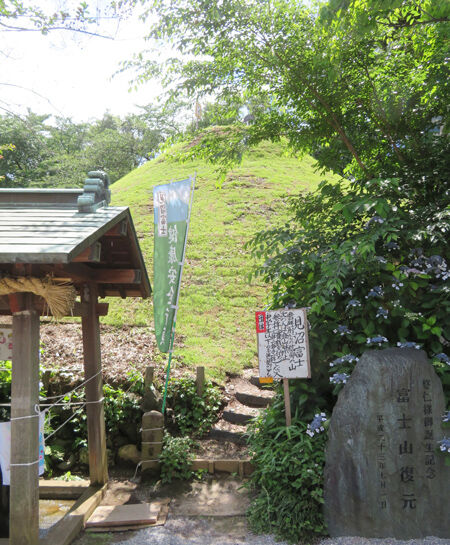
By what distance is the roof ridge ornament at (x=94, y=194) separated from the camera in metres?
3.85

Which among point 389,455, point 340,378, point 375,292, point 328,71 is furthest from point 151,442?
point 328,71

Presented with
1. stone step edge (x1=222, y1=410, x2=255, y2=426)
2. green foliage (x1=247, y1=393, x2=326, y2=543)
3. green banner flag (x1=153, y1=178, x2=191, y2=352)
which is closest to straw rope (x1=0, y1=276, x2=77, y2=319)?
green banner flag (x1=153, y1=178, x2=191, y2=352)

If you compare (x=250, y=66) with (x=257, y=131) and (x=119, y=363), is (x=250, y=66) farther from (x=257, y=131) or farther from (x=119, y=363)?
(x=119, y=363)

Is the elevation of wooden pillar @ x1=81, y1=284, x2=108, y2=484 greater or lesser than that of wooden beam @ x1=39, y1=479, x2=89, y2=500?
greater

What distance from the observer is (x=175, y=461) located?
5059 millimetres

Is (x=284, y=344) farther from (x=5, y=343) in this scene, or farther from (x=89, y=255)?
(x=5, y=343)

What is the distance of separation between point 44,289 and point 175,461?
2788mm

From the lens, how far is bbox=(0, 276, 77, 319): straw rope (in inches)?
134

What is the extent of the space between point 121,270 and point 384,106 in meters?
3.46

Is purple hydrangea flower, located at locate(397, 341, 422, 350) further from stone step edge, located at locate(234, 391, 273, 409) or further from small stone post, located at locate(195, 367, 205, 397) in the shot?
small stone post, located at locate(195, 367, 205, 397)

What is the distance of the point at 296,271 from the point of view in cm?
477

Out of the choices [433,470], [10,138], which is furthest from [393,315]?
[10,138]

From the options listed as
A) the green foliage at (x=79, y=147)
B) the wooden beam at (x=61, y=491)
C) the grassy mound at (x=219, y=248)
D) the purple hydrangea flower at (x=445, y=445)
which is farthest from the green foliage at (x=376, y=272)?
the green foliage at (x=79, y=147)

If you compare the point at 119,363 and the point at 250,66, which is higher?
the point at 250,66
